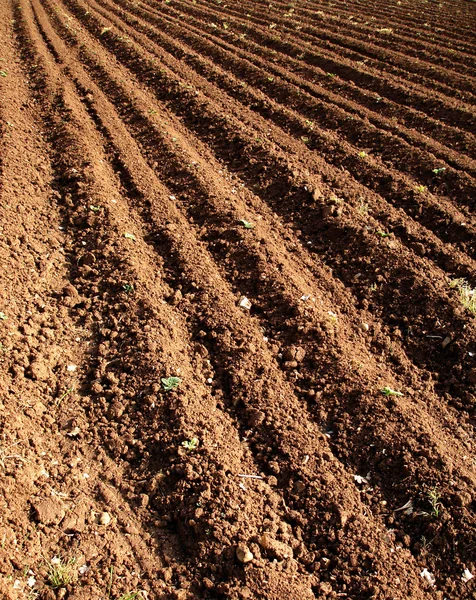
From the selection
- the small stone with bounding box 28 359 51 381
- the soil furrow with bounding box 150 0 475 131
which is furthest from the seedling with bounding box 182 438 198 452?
the soil furrow with bounding box 150 0 475 131

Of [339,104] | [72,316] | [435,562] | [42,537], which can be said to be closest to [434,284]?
[435,562]

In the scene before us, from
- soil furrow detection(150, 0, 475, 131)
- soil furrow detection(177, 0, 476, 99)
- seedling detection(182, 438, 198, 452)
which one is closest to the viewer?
seedling detection(182, 438, 198, 452)

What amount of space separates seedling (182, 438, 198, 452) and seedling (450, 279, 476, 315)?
2.89 metres

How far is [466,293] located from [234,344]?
7.63 ft

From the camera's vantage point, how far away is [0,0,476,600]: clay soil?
3033mm

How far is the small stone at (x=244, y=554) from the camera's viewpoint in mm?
2902

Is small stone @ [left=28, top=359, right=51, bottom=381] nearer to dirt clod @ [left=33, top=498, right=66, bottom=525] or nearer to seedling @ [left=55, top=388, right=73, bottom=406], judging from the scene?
seedling @ [left=55, top=388, right=73, bottom=406]

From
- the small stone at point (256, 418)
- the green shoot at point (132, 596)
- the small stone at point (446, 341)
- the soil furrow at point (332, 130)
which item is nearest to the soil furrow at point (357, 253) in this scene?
the small stone at point (446, 341)

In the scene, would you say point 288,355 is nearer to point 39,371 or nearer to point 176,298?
point 176,298

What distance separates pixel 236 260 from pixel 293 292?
2.48 ft

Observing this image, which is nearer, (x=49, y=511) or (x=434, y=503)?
(x=49, y=511)

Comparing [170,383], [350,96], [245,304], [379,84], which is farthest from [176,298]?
[379,84]

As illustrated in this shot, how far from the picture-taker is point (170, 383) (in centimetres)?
383

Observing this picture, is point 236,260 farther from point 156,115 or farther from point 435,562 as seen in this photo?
point 156,115
